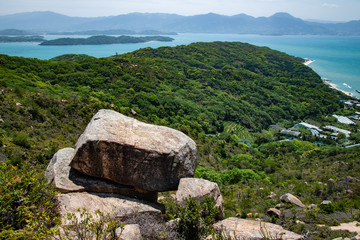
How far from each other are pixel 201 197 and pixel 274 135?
56807 millimetres

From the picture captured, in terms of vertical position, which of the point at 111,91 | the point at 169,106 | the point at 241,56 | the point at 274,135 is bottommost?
the point at 274,135

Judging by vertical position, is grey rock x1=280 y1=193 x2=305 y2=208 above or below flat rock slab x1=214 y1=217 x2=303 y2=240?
below

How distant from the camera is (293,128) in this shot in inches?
2611

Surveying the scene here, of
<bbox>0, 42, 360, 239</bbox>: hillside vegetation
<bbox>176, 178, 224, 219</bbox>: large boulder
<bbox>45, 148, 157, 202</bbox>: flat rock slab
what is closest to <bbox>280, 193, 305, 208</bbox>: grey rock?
<bbox>0, 42, 360, 239</bbox>: hillside vegetation

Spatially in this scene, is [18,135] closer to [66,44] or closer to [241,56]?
[241,56]

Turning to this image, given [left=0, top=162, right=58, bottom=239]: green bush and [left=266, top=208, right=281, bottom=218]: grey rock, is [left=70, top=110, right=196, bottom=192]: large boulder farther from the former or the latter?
[left=266, top=208, right=281, bottom=218]: grey rock

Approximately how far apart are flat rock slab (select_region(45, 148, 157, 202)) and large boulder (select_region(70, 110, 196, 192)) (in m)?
0.28

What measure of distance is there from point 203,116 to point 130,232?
164ft

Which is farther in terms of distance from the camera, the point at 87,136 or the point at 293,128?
the point at 293,128

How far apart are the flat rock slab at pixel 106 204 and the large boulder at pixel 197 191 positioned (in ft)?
3.77

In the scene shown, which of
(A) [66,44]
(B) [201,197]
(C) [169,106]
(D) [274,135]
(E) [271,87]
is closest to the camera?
(B) [201,197]

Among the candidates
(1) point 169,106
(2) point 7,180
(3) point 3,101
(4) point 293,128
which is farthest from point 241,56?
(2) point 7,180

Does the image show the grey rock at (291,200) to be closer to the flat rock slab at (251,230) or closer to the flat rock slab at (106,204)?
the flat rock slab at (251,230)

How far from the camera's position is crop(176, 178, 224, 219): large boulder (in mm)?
8680
